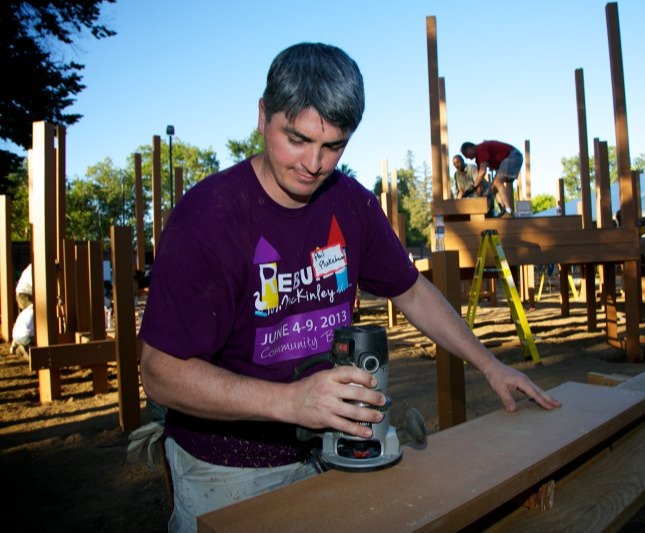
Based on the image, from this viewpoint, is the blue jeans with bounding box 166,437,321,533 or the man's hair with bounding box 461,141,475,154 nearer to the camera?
the blue jeans with bounding box 166,437,321,533

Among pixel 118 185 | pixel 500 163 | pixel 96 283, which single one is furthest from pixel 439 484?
pixel 118 185

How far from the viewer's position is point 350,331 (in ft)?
4.23

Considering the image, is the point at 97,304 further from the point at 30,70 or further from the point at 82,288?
the point at 30,70

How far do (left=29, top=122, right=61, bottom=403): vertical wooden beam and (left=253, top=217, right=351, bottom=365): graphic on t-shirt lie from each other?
4.53 m

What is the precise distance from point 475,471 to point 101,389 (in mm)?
5217

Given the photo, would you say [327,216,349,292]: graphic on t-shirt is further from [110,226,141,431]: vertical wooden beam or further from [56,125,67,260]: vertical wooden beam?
[56,125,67,260]: vertical wooden beam

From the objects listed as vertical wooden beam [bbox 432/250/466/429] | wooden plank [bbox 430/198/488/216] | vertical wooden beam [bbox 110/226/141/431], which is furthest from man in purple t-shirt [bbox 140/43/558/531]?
wooden plank [bbox 430/198/488/216]

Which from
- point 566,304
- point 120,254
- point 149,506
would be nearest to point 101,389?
point 120,254

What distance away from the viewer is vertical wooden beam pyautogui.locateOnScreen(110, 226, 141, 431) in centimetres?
427

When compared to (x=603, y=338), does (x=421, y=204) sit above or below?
above

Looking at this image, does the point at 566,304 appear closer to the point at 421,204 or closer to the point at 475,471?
the point at 475,471

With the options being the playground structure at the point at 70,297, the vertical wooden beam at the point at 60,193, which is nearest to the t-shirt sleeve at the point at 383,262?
the playground structure at the point at 70,297

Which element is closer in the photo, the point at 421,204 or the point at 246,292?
the point at 246,292

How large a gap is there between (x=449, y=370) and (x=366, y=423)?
2.28 meters
